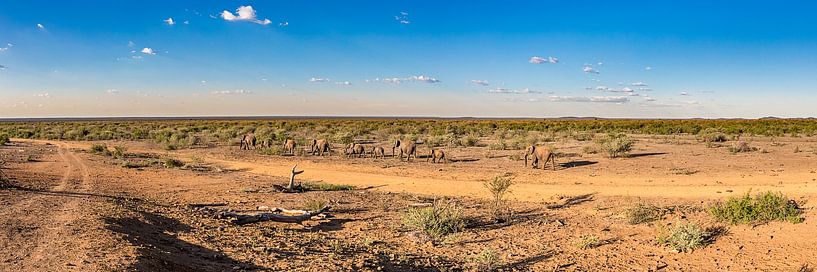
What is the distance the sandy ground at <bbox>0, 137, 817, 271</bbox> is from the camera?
25.5 ft

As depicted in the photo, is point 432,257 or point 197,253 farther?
point 432,257

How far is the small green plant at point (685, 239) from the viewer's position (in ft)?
30.0

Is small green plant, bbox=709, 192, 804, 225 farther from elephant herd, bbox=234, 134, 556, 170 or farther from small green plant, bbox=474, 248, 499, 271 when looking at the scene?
elephant herd, bbox=234, 134, 556, 170

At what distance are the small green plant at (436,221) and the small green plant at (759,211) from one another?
17.7ft

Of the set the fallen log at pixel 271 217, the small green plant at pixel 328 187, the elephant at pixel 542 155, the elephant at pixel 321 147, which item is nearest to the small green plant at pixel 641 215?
the fallen log at pixel 271 217

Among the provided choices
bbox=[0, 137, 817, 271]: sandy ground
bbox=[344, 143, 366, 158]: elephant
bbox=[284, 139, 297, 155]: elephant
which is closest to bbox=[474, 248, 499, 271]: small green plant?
bbox=[0, 137, 817, 271]: sandy ground

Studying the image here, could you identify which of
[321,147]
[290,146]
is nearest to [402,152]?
[321,147]

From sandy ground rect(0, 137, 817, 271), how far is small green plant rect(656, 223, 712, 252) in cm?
18

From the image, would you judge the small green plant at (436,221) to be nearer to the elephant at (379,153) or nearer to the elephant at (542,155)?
the elephant at (542,155)

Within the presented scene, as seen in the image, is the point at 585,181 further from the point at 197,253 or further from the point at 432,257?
the point at 197,253

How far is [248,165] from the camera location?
22969 millimetres

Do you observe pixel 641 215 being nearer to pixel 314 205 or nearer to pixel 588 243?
pixel 588 243

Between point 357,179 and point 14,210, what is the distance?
1028 cm

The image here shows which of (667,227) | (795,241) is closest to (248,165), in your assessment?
(667,227)
